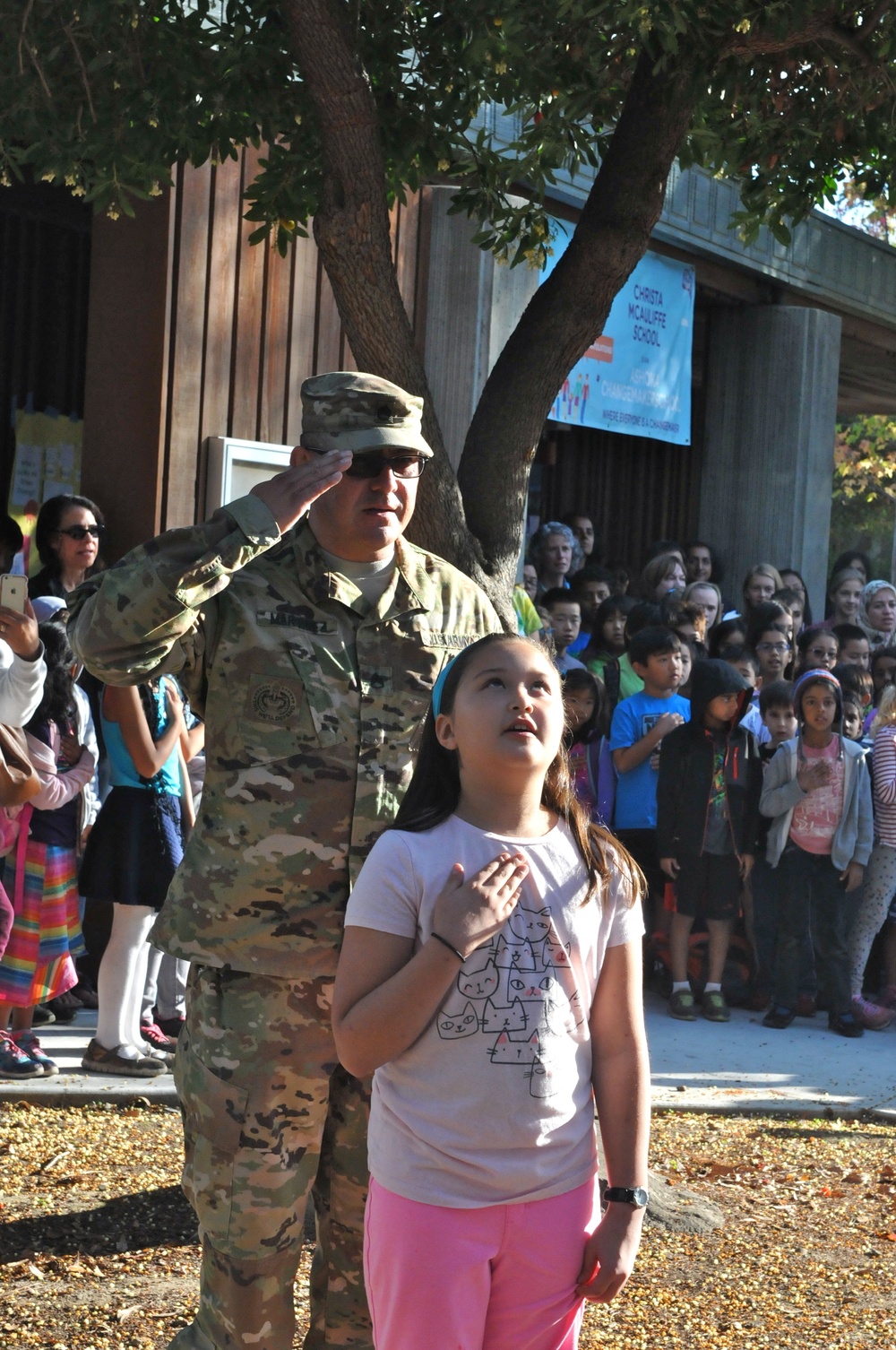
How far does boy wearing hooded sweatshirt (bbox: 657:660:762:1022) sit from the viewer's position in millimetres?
6934

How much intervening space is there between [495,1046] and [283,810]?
739 millimetres

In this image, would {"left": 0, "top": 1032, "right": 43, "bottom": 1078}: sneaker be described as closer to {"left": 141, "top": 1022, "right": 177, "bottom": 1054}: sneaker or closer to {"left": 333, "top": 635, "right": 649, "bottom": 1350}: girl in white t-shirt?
{"left": 141, "top": 1022, "right": 177, "bottom": 1054}: sneaker

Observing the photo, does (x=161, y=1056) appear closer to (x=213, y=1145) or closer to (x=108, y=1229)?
(x=108, y=1229)

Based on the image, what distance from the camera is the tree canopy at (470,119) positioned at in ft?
13.1

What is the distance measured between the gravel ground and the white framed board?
3.10 meters

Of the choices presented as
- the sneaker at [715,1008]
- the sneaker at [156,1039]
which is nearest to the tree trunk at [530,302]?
the sneaker at [156,1039]

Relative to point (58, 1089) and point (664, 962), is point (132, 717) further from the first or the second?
point (664, 962)

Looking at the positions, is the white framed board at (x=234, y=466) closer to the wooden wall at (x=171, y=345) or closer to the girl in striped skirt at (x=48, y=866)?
the wooden wall at (x=171, y=345)

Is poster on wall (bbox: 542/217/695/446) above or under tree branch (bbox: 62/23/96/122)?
above

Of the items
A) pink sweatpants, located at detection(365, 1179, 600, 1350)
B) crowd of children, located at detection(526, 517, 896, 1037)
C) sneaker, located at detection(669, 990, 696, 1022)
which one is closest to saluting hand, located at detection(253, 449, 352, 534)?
pink sweatpants, located at detection(365, 1179, 600, 1350)

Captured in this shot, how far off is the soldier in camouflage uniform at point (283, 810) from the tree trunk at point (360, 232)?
1.12m

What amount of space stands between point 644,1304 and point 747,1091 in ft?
6.69

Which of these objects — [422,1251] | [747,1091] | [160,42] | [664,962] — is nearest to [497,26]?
[160,42]

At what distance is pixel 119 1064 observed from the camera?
5.33 m
